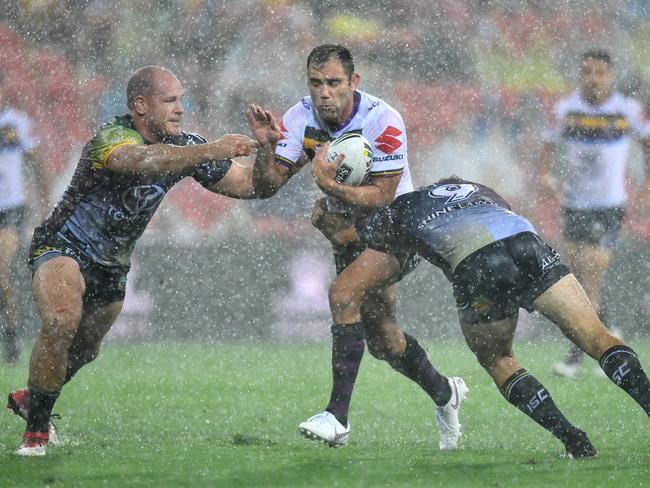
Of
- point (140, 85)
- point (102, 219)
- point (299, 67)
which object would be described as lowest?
point (102, 219)

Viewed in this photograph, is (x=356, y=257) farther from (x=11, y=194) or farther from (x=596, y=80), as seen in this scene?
(x=11, y=194)

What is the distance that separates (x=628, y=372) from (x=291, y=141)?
2.12 meters

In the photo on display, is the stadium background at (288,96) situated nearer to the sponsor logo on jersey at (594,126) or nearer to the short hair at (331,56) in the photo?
the sponsor logo on jersey at (594,126)

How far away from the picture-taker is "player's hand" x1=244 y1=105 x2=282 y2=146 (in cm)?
727

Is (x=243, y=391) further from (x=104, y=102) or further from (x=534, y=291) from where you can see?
(x=104, y=102)

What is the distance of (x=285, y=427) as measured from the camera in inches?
335

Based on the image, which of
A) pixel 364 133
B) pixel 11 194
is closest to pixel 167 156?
pixel 364 133

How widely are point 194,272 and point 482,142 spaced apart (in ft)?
11.2

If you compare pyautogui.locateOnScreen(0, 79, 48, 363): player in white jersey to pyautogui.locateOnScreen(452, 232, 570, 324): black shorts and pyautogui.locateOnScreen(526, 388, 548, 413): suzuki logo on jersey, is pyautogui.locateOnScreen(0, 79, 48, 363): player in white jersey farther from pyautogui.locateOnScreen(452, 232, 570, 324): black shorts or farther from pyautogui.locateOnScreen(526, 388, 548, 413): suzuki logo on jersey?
pyautogui.locateOnScreen(526, 388, 548, 413): suzuki logo on jersey

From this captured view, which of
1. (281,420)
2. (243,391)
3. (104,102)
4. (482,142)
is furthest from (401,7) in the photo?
(281,420)

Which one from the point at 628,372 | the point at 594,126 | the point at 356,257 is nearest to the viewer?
the point at 628,372

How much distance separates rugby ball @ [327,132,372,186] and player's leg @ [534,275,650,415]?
45.3 inches

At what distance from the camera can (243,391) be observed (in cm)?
1011

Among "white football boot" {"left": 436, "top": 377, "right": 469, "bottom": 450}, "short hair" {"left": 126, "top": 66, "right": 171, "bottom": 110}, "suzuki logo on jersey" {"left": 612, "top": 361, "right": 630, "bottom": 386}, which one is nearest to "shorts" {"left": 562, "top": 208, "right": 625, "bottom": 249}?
"white football boot" {"left": 436, "top": 377, "right": 469, "bottom": 450}
